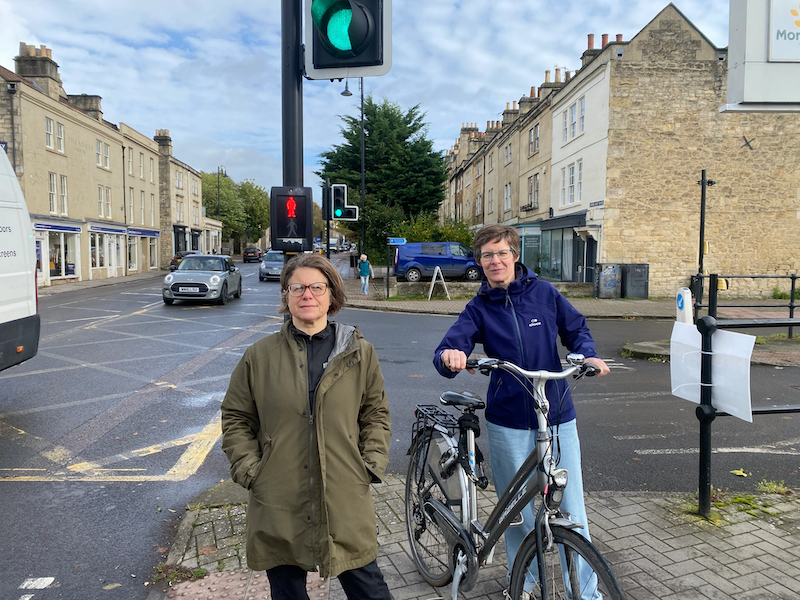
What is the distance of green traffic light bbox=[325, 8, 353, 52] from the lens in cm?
372

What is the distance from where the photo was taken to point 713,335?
372 centimetres

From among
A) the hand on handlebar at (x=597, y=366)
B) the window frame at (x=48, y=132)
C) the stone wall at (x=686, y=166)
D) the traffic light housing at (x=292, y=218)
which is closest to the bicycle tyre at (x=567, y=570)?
the hand on handlebar at (x=597, y=366)

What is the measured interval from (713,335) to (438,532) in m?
2.10

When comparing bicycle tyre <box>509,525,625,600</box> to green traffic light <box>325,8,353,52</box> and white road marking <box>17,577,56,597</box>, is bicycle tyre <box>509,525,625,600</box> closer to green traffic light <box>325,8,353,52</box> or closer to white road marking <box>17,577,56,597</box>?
white road marking <box>17,577,56,597</box>

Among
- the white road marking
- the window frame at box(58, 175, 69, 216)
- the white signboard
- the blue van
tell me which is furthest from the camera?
the window frame at box(58, 175, 69, 216)

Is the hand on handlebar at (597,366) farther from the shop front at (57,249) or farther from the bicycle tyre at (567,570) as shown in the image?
the shop front at (57,249)

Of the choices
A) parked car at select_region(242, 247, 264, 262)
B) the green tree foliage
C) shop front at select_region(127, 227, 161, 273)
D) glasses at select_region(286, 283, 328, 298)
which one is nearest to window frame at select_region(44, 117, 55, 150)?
shop front at select_region(127, 227, 161, 273)

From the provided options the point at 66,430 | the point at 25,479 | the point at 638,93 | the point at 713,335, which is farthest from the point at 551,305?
the point at 638,93

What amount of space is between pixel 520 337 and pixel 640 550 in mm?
1585

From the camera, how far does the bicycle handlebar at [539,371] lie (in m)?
2.41

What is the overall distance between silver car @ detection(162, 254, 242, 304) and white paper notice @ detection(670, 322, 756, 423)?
55.0 feet

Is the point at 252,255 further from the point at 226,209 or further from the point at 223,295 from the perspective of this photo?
the point at 223,295

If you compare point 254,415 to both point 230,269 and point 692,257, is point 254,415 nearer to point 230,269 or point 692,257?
point 230,269

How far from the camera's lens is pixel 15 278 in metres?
6.73
